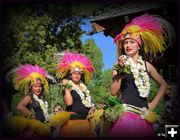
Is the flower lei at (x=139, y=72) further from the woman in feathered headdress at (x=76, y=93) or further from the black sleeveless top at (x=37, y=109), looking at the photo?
the black sleeveless top at (x=37, y=109)

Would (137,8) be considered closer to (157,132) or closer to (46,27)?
(46,27)

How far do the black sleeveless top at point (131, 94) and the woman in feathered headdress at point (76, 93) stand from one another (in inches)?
24.5

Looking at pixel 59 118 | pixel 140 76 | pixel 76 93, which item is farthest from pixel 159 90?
pixel 59 118

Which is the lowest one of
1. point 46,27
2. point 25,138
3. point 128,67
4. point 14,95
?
point 25,138

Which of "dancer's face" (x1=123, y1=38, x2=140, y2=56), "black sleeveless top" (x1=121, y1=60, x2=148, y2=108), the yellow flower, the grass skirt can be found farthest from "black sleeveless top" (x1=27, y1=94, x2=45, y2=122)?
"dancer's face" (x1=123, y1=38, x2=140, y2=56)

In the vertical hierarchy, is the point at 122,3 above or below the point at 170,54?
above

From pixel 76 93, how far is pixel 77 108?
279mm

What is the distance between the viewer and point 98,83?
786 cm

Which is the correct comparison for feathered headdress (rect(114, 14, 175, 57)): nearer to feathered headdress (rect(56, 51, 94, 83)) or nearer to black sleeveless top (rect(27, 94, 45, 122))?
feathered headdress (rect(56, 51, 94, 83))

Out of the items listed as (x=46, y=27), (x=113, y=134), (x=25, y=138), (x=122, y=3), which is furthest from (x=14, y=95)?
(x=122, y=3)

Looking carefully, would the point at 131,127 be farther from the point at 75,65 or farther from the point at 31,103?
the point at 31,103

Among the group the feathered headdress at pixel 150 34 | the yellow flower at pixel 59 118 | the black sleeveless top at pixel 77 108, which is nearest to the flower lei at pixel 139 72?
the feathered headdress at pixel 150 34

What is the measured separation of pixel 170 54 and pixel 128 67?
32.3 inches

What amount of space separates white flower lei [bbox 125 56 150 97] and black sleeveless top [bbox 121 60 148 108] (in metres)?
0.07
